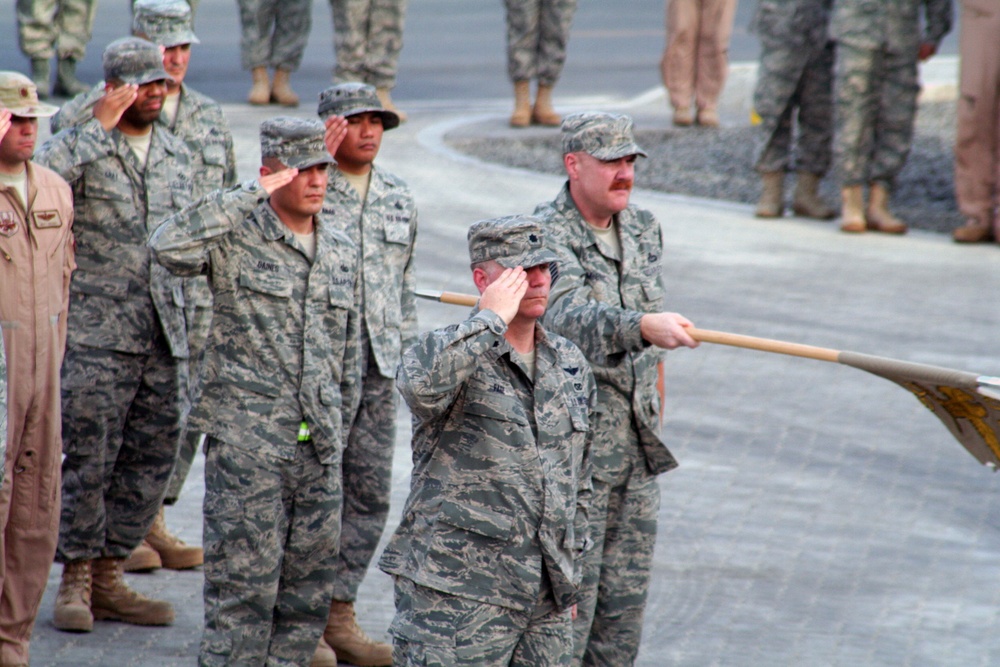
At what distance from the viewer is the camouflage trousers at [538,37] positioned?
14.8 meters

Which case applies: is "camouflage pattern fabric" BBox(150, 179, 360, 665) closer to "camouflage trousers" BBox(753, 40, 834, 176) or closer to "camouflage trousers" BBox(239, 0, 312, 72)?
"camouflage trousers" BBox(753, 40, 834, 176)

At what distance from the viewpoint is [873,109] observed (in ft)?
40.1

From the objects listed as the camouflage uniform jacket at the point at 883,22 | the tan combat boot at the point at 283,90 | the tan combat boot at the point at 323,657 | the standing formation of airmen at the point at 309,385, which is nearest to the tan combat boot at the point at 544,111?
the tan combat boot at the point at 283,90

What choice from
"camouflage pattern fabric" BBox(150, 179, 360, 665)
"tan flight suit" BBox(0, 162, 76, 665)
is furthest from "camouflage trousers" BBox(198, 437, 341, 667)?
"tan flight suit" BBox(0, 162, 76, 665)

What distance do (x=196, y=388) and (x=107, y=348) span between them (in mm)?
Result: 837

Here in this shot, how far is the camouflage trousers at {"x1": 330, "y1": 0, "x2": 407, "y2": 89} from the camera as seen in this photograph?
1396 cm

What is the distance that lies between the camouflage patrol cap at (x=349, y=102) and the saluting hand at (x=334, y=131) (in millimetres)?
25

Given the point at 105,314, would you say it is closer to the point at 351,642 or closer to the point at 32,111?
the point at 32,111

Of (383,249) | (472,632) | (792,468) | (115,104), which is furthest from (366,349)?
(792,468)

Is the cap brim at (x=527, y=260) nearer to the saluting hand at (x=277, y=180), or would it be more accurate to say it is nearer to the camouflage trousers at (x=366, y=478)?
the saluting hand at (x=277, y=180)

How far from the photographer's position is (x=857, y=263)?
38.8 ft

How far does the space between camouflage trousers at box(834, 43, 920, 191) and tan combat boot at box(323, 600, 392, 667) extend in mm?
7206

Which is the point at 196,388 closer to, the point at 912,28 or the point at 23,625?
the point at 23,625

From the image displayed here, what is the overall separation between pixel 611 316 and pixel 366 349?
128 centimetres
